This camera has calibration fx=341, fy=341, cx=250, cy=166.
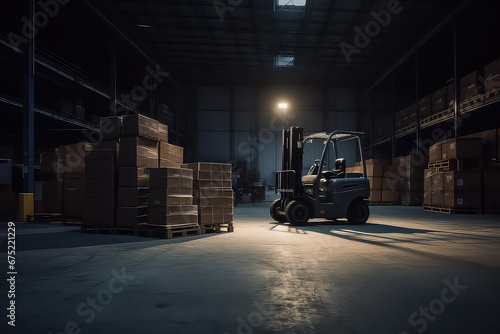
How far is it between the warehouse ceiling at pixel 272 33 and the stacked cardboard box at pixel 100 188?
9170mm

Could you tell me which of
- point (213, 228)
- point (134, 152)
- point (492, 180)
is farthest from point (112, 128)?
point (492, 180)

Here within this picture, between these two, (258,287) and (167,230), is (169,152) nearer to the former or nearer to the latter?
(167,230)

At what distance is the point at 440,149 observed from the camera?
12.4m

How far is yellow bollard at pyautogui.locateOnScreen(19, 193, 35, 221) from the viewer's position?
927 centimetres

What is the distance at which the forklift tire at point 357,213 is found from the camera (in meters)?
8.43

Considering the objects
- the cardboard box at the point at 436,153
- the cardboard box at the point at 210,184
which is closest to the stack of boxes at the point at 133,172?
the cardboard box at the point at 210,184

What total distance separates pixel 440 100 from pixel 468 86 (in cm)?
242

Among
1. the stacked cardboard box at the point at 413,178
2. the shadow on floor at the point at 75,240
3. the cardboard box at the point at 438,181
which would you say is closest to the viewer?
the shadow on floor at the point at 75,240

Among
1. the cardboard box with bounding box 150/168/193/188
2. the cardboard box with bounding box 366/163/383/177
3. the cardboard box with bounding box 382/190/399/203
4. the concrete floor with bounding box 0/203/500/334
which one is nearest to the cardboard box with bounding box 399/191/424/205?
the cardboard box with bounding box 382/190/399/203

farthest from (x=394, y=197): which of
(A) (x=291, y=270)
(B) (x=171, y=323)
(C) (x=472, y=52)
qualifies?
(B) (x=171, y=323)

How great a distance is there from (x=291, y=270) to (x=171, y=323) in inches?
68.9

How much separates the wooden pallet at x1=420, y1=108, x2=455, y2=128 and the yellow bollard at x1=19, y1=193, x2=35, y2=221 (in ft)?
47.9

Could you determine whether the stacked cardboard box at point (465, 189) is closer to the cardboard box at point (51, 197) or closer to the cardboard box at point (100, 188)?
the cardboard box at point (100, 188)

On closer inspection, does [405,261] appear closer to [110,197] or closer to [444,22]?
[110,197]
